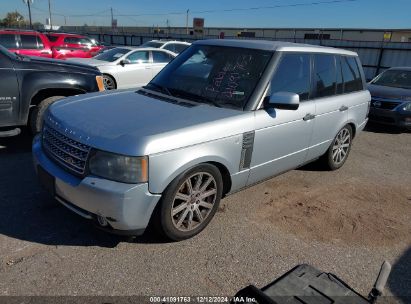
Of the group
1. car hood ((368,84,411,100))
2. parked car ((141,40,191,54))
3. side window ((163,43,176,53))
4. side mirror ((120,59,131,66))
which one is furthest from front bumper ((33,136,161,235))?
side window ((163,43,176,53))

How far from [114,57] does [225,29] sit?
1283 inches

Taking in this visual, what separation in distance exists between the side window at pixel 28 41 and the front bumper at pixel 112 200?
12.2 meters

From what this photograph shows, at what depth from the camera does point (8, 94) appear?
17.1 ft

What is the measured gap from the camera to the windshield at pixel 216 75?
12.8ft

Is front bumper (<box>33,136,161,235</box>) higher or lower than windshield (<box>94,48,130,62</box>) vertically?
lower

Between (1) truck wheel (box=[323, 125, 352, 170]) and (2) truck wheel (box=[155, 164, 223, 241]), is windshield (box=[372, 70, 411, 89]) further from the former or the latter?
(2) truck wheel (box=[155, 164, 223, 241])

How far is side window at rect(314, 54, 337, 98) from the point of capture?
4.67 metres

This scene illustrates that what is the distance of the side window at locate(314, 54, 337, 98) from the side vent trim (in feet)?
4.74

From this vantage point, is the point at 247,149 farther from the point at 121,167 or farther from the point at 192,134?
the point at 121,167

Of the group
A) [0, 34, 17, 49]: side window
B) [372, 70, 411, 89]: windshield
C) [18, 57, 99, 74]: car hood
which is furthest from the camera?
[0, 34, 17, 49]: side window

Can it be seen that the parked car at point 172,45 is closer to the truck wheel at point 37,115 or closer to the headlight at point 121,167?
the truck wheel at point 37,115

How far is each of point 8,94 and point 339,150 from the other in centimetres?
484

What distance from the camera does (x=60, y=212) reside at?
3783 mm

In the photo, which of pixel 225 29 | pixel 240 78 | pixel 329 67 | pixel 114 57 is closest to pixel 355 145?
pixel 329 67
